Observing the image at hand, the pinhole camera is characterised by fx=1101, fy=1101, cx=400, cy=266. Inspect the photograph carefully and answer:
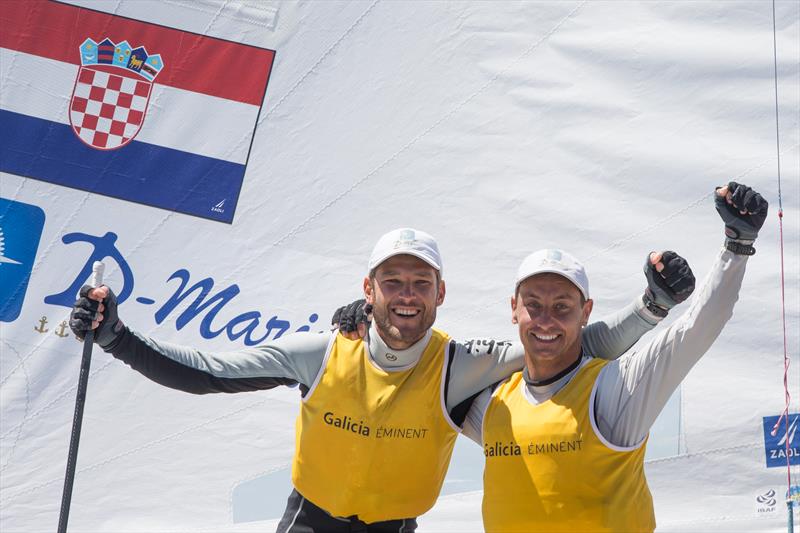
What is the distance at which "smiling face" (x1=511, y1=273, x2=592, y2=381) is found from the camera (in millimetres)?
2371

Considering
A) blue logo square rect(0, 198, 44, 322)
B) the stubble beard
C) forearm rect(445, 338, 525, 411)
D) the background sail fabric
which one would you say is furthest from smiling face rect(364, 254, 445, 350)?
blue logo square rect(0, 198, 44, 322)

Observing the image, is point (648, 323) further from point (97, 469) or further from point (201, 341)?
point (97, 469)

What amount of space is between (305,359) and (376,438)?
0.89ft

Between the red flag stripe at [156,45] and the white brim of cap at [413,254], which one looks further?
the red flag stripe at [156,45]

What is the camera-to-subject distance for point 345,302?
134 inches

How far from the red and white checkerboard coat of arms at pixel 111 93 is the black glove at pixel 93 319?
94 centimetres

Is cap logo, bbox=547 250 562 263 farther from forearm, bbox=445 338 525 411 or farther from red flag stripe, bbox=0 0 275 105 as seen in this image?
red flag stripe, bbox=0 0 275 105

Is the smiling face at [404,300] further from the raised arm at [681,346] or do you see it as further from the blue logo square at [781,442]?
the blue logo square at [781,442]

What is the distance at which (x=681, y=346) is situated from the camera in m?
2.22

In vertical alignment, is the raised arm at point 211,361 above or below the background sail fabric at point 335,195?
below

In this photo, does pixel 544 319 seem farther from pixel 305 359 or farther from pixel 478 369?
pixel 305 359

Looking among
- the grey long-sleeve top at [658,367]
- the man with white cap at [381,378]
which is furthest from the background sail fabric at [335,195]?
the grey long-sleeve top at [658,367]

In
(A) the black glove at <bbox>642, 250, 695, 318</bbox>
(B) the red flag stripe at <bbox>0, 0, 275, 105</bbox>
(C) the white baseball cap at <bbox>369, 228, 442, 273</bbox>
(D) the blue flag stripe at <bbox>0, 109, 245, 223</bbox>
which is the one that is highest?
(B) the red flag stripe at <bbox>0, 0, 275, 105</bbox>

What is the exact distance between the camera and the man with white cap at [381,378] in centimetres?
251
